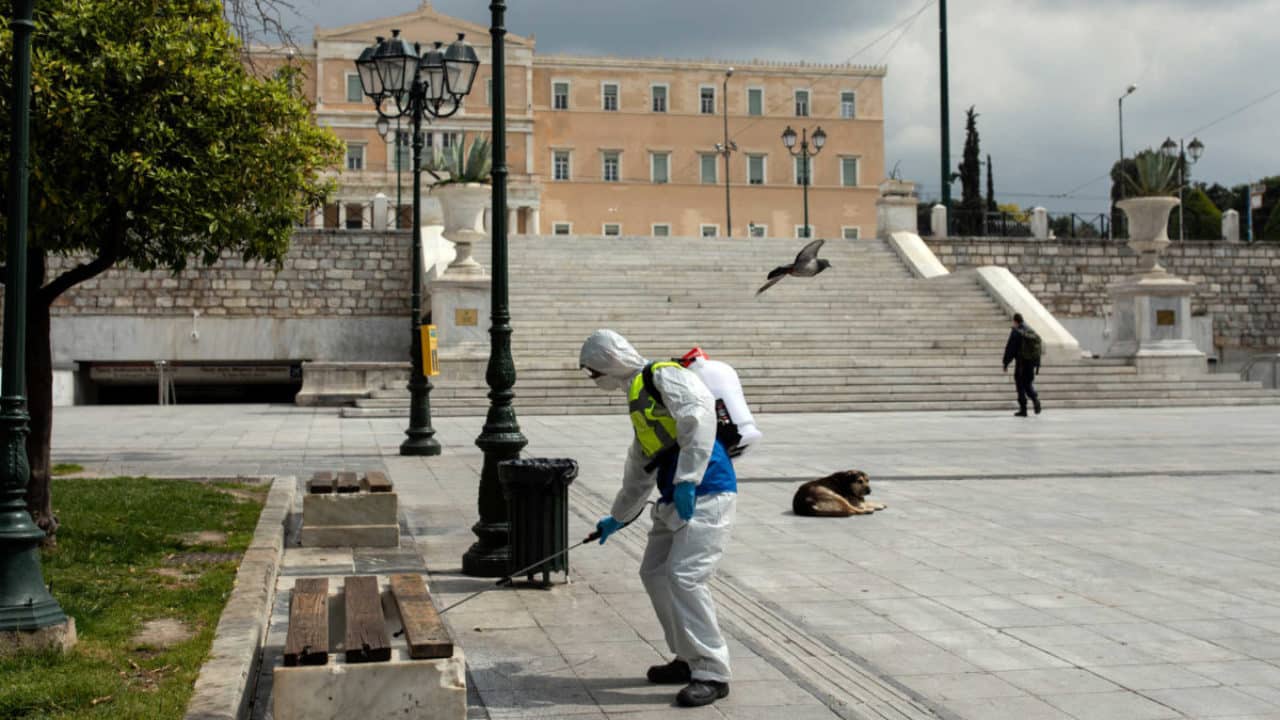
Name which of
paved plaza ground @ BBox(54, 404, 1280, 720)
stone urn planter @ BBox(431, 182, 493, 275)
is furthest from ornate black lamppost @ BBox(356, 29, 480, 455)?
stone urn planter @ BBox(431, 182, 493, 275)

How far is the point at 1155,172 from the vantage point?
25.9 meters

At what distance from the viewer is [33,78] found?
23.9 feet

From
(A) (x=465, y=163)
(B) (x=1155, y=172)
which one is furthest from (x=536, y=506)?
(B) (x=1155, y=172)

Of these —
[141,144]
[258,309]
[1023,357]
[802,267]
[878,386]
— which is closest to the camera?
[141,144]

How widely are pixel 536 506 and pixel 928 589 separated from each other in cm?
219

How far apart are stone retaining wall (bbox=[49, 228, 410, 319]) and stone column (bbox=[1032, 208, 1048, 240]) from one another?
58.7ft

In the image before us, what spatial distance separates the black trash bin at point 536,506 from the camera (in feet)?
22.9

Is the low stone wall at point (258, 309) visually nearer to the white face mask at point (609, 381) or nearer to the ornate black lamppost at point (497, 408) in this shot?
the ornate black lamppost at point (497, 408)

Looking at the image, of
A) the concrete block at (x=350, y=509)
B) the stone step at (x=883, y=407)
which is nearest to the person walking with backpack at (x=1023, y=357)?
the stone step at (x=883, y=407)

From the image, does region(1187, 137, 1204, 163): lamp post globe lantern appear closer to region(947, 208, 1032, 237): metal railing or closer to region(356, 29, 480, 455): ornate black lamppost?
region(947, 208, 1032, 237): metal railing

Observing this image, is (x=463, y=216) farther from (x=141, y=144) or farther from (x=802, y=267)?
(x=141, y=144)

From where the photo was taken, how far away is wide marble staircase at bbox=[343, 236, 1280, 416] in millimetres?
22578

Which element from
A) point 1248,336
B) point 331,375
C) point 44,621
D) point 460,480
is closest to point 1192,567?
point 44,621

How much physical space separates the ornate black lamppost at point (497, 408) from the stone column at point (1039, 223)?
103 ft
